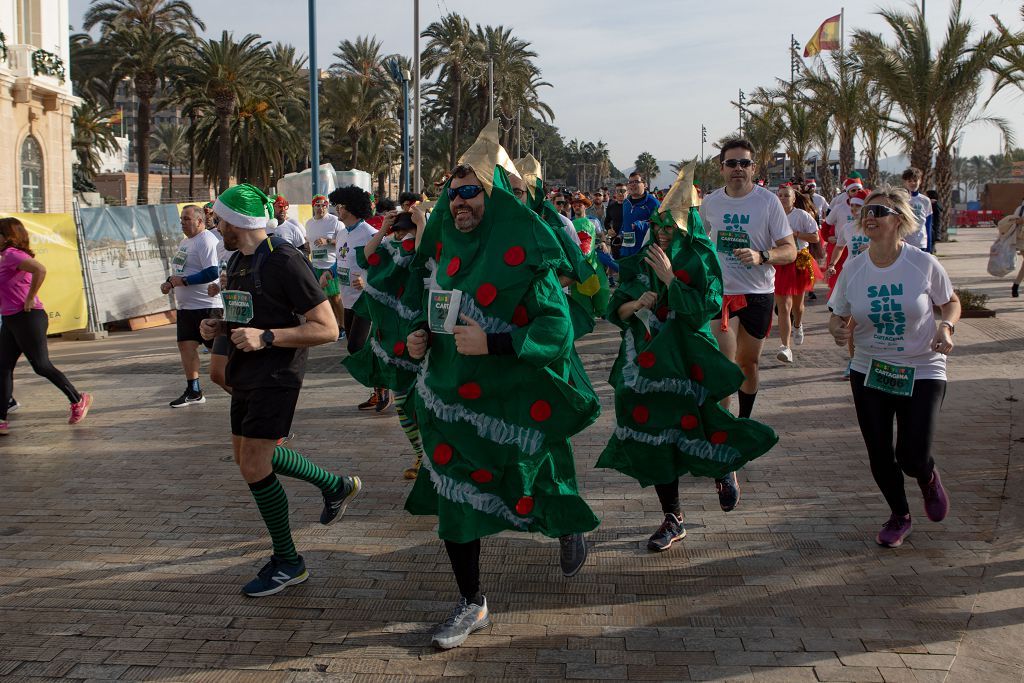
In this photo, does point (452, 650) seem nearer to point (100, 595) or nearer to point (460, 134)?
point (100, 595)

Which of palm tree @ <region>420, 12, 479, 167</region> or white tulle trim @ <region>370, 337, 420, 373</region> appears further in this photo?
palm tree @ <region>420, 12, 479, 167</region>

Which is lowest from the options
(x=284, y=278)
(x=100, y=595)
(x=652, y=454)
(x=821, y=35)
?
(x=100, y=595)

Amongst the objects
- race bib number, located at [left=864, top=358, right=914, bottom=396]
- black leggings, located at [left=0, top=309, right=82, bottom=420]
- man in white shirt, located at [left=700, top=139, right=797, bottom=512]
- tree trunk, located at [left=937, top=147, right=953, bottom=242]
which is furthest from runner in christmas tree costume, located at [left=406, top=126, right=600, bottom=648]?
tree trunk, located at [left=937, top=147, right=953, bottom=242]

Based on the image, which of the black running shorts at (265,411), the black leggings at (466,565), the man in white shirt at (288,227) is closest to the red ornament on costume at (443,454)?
the black leggings at (466,565)

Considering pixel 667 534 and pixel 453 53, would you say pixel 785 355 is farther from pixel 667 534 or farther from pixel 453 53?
pixel 453 53

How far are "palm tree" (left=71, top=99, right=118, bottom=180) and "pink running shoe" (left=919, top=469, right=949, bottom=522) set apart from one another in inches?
1926

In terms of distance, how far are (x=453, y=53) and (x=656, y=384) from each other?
135 ft

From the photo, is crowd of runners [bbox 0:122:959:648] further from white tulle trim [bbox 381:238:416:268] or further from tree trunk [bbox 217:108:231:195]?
tree trunk [bbox 217:108:231:195]

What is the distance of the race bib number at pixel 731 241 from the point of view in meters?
6.62

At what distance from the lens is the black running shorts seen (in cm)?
455

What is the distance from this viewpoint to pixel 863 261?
5.12 meters

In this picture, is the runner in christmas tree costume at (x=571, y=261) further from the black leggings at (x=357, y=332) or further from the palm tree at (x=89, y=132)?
the palm tree at (x=89, y=132)

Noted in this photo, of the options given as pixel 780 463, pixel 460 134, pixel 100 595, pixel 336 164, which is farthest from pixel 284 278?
pixel 336 164

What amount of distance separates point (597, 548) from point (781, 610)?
1116 mm
